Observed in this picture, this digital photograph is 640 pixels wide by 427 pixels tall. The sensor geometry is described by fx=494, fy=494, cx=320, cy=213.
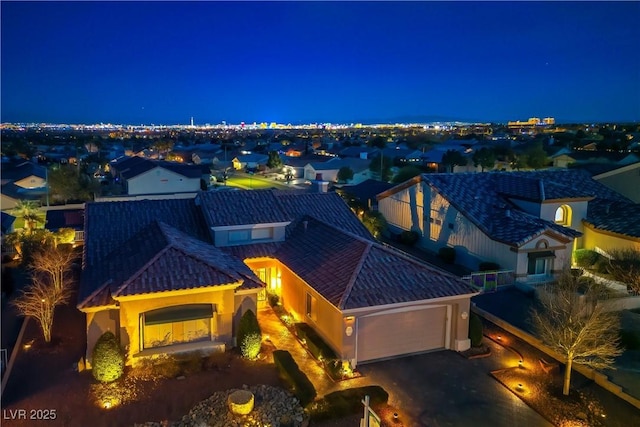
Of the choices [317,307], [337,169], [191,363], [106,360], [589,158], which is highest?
[589,158]

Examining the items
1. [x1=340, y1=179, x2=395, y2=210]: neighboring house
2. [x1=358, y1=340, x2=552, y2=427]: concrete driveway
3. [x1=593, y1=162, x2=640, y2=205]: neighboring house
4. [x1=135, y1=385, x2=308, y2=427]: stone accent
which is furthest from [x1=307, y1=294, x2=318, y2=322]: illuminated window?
[x1=593, y1=162, x2=640, y2=205]: neighboring house

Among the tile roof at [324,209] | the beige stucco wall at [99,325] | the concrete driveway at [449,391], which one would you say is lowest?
the concrete driveway at [449,391]

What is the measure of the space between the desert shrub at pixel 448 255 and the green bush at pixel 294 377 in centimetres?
1601

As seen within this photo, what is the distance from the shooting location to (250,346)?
17500 millimetres

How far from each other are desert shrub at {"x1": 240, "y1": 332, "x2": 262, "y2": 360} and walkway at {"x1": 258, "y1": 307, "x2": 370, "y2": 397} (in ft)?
4.21

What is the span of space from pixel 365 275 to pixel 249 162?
267 feet

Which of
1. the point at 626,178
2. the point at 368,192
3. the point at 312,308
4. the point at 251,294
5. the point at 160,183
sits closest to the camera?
the point at 251,294

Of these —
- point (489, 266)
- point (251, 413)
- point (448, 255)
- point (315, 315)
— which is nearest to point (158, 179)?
point (448, 255)

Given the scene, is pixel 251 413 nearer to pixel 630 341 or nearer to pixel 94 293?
pixel 94 293

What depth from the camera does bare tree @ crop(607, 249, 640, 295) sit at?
23984mm

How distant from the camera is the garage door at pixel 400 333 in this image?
17469 mm

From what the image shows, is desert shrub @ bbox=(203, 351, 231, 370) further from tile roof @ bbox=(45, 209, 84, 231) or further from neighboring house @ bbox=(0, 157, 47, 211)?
neighboring house @ bbox=(0, 157, 47, 211)

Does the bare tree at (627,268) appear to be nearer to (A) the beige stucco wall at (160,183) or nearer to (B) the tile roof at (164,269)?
(B) the tile roof at (164,269)

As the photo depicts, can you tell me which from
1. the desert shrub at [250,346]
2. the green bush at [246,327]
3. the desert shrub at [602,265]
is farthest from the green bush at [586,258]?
the desert shrub at [250,346]
